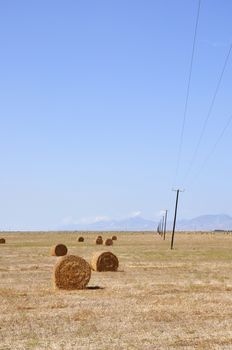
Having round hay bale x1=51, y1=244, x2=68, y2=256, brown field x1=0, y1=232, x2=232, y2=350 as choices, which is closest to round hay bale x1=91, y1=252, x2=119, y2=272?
brown field x1=0, y1=232, x2=232, y2=350

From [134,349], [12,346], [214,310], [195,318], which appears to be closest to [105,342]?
[134,349]

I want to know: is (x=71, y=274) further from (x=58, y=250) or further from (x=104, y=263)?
(x=58, y=250)

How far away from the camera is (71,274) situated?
24.8 meters

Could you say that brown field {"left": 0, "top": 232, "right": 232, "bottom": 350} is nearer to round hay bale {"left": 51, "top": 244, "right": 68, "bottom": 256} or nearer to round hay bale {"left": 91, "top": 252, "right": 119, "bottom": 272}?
round hay bale {"left": 91, "top": 252, "right": 119, "bottom": 272}

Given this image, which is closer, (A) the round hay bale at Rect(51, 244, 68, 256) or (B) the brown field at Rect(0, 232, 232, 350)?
(B) the brown field at Rect(0, 232, 232, 350)

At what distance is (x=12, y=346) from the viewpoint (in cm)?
1368

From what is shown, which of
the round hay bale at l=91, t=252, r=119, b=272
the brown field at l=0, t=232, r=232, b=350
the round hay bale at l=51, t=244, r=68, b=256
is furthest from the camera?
the round hay bale at l=51, t=244, r=68, b=256

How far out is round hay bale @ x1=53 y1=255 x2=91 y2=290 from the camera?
2456cm

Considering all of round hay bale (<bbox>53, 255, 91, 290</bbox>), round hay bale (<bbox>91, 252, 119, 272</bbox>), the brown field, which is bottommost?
the brown field

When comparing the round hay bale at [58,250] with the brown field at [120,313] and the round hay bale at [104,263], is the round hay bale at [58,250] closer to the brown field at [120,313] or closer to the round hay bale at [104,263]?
the round hay bale at [104,263]

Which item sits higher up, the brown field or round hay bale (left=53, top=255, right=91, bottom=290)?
round hay bale (left=53, top=255, right=91, bottom=290)

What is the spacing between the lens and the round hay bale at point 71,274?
24.6 meters

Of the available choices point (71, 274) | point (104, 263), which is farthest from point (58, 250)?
point (71, 274)

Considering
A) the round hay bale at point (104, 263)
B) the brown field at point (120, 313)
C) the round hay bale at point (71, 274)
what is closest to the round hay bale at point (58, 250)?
the round hay bale at point (104, 263)
